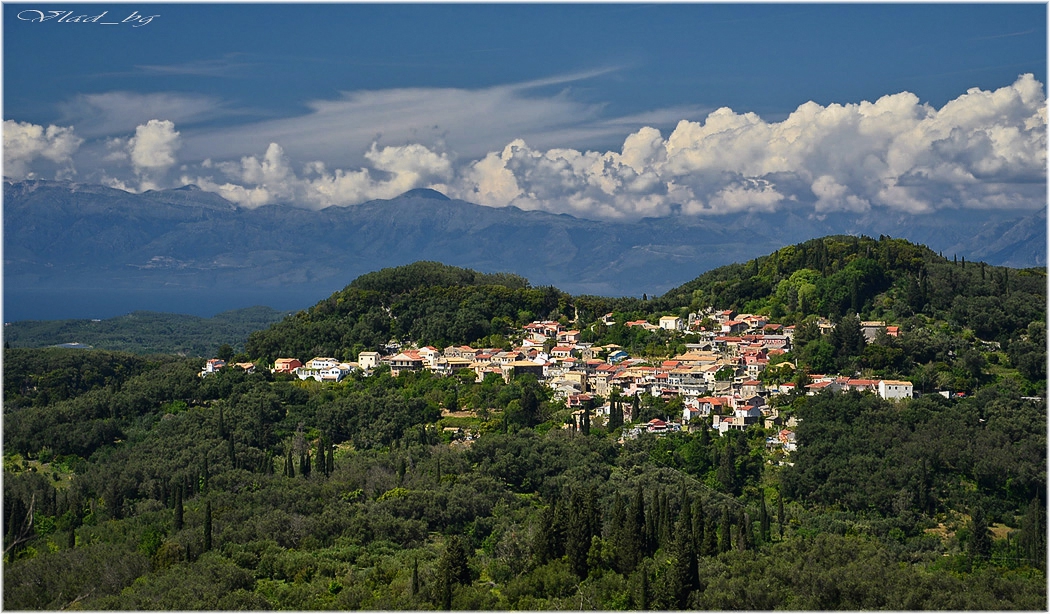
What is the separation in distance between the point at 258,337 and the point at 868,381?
2790 cm

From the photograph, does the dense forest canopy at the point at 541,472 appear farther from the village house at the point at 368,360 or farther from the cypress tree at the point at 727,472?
the village house at the point at 368,360

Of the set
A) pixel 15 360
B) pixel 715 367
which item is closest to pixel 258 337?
pixel 15 360

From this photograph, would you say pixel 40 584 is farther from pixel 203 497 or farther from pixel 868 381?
pixel 868 381

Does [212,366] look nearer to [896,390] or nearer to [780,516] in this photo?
[896,390]

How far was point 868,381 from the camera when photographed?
41219mm

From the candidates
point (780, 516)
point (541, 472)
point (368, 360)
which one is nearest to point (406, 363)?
point (368, 360)

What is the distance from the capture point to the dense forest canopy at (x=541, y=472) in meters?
24.8

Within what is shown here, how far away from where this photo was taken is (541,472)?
35.2m

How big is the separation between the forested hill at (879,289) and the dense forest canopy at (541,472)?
0.46 feet

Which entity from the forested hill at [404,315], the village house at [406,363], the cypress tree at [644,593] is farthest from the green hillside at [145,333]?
the cypress tree at [644,593]

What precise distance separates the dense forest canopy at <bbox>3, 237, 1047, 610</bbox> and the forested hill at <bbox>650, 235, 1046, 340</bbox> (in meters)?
0.14

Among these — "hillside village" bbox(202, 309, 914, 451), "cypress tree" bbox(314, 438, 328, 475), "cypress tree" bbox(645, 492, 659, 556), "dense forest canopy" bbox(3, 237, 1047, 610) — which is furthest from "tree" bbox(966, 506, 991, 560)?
"cypress tree" bbox(314, 438, 328, 475)

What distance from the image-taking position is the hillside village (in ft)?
134

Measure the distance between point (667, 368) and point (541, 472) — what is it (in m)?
11.9
